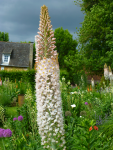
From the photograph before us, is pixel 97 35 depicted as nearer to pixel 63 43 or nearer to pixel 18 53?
pixel 63 43

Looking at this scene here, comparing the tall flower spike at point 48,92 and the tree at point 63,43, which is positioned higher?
the tree at point 63,43

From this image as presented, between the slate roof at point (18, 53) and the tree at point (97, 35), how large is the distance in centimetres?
1167

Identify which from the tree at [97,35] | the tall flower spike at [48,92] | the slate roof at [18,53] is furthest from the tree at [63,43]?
the tall flower spike at [48,92]

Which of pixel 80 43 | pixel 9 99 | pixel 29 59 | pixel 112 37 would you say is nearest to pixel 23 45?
pixel 29 59

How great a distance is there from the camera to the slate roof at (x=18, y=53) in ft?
92.0

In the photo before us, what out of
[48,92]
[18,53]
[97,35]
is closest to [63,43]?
[18,53]

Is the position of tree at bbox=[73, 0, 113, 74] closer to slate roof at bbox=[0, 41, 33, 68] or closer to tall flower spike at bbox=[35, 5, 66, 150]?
slate roof at bbox=[0, 41, 33, 68]

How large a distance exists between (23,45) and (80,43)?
14761 millimetres

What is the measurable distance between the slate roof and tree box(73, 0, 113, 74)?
38.3 ft

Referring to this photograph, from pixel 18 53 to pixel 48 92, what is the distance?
93.1 feet

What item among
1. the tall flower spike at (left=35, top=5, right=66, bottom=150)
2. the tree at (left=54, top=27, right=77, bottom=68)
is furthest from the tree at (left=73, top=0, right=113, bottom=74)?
the tall flower spike at (left=35, top=5, right=66, bottom=150)

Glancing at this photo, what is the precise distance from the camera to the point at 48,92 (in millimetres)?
2404

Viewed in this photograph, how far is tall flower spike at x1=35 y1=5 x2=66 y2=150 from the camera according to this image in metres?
2.39

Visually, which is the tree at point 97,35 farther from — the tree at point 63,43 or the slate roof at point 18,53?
the tree at point 63,43
